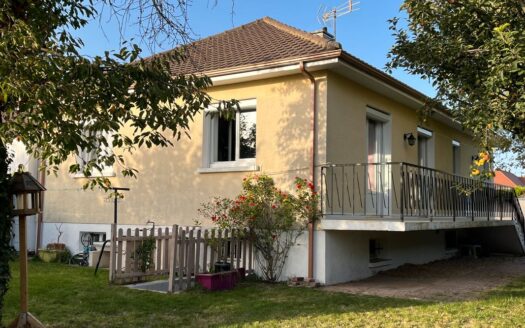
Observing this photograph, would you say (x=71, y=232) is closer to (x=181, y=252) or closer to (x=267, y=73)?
(x=181, y=252)

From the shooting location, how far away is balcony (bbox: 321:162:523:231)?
980cm

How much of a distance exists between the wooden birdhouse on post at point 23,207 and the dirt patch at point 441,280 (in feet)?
16.8

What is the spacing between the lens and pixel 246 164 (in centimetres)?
1084

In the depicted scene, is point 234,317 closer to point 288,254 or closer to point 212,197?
point 288,254

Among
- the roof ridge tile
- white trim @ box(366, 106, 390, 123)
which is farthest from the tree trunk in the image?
white trim @ box(366, 106, 390, 123)

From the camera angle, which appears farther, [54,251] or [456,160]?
[456,160]

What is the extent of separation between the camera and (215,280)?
8688 mm

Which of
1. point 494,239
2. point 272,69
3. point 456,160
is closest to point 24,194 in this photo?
point 272,69

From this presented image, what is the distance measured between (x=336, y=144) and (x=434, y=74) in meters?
3.18

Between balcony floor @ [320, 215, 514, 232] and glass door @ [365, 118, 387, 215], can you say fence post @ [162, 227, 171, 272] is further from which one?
glass door @ [365, 118, 387, 215]

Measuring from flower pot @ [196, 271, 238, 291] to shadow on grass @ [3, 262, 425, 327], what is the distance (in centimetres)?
18

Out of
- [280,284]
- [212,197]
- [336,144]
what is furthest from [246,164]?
[280,284]

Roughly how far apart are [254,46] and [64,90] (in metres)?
7.88

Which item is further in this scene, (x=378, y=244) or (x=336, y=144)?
(x=378, y=244)
